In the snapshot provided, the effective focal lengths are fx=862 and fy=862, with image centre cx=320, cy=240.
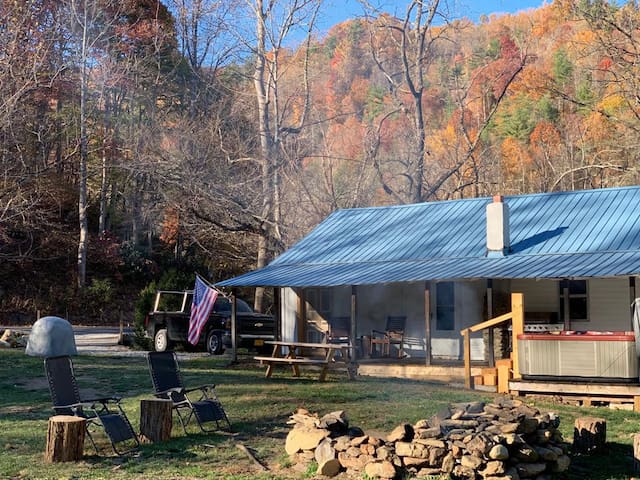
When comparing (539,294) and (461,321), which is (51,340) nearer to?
(461,321)

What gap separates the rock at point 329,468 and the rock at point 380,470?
351 mm

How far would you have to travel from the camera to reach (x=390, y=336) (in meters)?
20.2

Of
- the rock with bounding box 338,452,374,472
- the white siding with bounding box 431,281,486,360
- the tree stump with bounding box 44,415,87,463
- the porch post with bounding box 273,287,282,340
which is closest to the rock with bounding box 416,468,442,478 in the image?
the rock with bounding box 338,452,374,472

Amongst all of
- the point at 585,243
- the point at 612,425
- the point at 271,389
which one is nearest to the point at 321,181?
the point at 585,243

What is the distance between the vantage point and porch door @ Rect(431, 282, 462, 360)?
19.8 m

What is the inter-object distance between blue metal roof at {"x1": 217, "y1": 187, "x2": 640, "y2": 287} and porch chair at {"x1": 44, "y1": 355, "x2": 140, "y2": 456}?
786 centimetres

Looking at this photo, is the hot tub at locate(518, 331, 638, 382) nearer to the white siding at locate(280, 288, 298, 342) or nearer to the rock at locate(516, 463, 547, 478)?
the rock at locate(516, 463, 547, 478)

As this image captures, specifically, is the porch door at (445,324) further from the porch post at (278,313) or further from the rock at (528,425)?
the rock at (528,425)

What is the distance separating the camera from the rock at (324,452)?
29.1 ft

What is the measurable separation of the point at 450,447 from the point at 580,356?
20.4 feet

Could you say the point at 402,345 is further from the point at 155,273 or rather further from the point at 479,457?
the point at 155,273

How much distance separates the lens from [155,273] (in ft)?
126

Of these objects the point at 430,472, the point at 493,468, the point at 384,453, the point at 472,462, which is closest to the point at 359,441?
the point at 384,453

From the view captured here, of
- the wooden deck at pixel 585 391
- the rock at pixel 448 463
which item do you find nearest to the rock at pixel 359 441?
the rock at pixel 448 463
